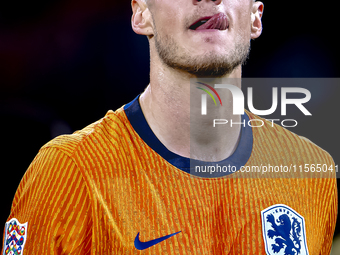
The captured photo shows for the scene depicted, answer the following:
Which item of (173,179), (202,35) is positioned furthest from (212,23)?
(173,179)

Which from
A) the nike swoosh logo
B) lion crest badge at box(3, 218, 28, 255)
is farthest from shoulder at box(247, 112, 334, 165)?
lion crest badge at box(3, 218, 28, 255)

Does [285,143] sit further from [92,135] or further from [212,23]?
[92,135]

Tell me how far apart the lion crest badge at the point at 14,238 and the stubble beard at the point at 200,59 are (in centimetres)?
79

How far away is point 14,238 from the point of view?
1.34m

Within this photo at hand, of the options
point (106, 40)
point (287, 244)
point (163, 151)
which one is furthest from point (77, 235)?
point (106, 40)

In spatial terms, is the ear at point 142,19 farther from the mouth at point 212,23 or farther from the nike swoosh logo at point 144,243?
the nike swoosh logo at point 144,243

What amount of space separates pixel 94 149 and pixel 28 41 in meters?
1.12

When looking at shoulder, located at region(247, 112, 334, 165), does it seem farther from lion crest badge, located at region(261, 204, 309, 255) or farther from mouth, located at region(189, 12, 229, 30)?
mouth, located at region(189, 12, 229, 30)

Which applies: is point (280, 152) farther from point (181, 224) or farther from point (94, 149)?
point (94, 149)

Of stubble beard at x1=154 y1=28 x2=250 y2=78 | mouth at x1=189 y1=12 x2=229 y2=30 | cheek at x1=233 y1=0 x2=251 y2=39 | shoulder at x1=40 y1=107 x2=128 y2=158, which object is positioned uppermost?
cheek at x1=233 y1=0 x2=251 y2=39

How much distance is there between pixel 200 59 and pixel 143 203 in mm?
555

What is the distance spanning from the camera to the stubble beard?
1.38m

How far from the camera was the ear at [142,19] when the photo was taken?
156 cm

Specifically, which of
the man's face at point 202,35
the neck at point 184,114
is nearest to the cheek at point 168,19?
the man's face at point 202,35
